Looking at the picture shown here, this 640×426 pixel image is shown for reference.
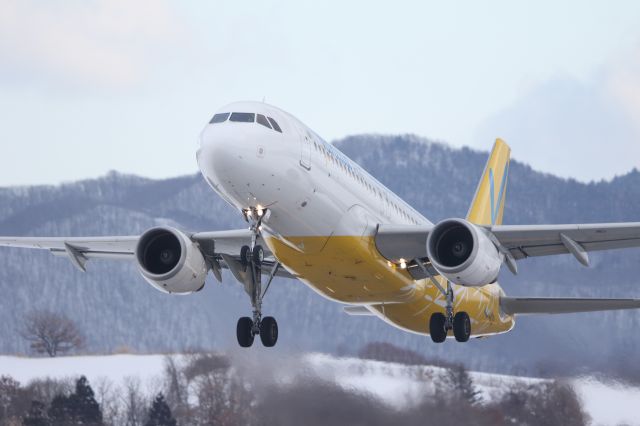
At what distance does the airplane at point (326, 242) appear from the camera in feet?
77.8

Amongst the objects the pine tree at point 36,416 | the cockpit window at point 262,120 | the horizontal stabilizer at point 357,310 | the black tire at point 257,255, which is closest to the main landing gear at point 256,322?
the black tire at point 257,255

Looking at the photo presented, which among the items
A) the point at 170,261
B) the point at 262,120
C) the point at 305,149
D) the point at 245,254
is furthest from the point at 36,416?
the point at 262,120

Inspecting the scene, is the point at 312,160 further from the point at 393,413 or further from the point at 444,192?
the point at 444,192

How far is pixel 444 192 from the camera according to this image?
136 metres

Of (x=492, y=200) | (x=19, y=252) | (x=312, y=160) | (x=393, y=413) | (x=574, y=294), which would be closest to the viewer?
(x=312, y=160)

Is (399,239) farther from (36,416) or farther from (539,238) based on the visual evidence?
(36,416)

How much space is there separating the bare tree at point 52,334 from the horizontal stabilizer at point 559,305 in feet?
72.2

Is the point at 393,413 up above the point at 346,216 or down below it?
below

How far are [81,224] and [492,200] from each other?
2455 inches

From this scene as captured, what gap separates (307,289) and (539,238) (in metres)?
37.2

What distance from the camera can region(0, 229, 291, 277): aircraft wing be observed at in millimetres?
28844

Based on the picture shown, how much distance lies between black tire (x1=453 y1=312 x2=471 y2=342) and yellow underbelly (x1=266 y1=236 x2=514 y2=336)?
1.12 metres

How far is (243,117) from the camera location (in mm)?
23625

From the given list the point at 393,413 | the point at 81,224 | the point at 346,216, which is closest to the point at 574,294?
the point at 393,413
